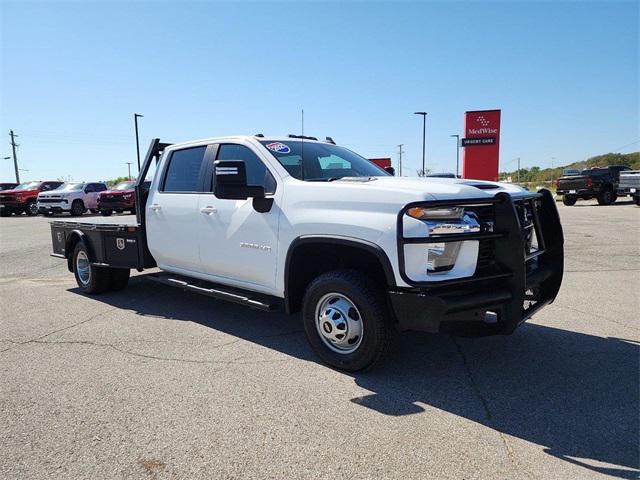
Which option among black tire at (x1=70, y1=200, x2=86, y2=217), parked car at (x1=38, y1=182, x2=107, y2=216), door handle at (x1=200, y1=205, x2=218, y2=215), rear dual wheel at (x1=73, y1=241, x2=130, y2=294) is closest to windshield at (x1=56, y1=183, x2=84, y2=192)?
parked car at (x1=38, y1=182, x2=107, y2=216)

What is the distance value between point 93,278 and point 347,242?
4.49m

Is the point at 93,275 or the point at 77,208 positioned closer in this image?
the point at 93,275

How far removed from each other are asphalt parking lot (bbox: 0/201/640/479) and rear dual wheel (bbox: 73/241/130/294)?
0.96m

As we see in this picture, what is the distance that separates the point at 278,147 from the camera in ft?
14.9

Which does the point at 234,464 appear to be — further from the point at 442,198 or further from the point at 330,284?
the point at 442,198

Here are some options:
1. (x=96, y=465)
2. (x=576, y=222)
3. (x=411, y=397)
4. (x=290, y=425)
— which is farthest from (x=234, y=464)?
(x=576, y=222)

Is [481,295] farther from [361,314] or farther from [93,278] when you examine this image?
[93,278]

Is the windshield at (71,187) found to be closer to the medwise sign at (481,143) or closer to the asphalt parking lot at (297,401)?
the asphalt parking lot at (297,401)

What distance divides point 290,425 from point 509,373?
6.12ft

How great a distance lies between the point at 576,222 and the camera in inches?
602

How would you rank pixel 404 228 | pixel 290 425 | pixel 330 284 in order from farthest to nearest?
1. pixel 330 284
2. pixel 404 228
3. pixel 290 425

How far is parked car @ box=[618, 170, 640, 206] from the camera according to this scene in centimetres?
2059

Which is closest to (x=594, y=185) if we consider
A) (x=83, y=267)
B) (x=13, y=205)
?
(x=83, y=267)

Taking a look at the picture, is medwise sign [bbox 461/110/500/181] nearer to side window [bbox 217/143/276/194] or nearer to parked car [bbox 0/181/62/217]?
parked car [bbox 0/181/62/217]
